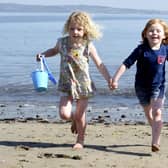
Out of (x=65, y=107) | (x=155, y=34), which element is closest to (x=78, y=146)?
(x=65, y=107)

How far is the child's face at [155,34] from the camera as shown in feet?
26.4

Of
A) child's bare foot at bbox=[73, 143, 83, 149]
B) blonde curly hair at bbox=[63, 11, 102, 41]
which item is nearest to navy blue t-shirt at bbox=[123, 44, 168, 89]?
blonde curly hair at bbox=[63, 11, 102, 41]

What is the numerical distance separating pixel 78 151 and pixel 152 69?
3.94ft

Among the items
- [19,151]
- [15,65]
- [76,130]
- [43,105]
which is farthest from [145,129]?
[15,65]

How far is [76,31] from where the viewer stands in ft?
26.7

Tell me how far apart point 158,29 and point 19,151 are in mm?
2016

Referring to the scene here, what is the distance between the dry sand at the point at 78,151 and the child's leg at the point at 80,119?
107mm

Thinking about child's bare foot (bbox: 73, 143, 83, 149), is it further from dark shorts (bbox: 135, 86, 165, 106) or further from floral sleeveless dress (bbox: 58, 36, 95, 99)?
dark shorts (bbox: 135, 86, 165, 106)

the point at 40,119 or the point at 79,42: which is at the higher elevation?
the point at 79,42

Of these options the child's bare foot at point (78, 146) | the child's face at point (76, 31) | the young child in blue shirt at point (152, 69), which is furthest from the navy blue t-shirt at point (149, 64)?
the child's bare foot at point (78, 146)

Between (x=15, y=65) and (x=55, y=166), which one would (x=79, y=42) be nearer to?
(x=55, y=166)

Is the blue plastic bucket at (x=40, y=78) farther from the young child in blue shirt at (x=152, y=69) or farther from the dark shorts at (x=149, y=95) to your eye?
the dark shorts at (x=149, y=95)

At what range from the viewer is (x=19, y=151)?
26.7 feet

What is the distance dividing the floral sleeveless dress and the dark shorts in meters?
0.55
